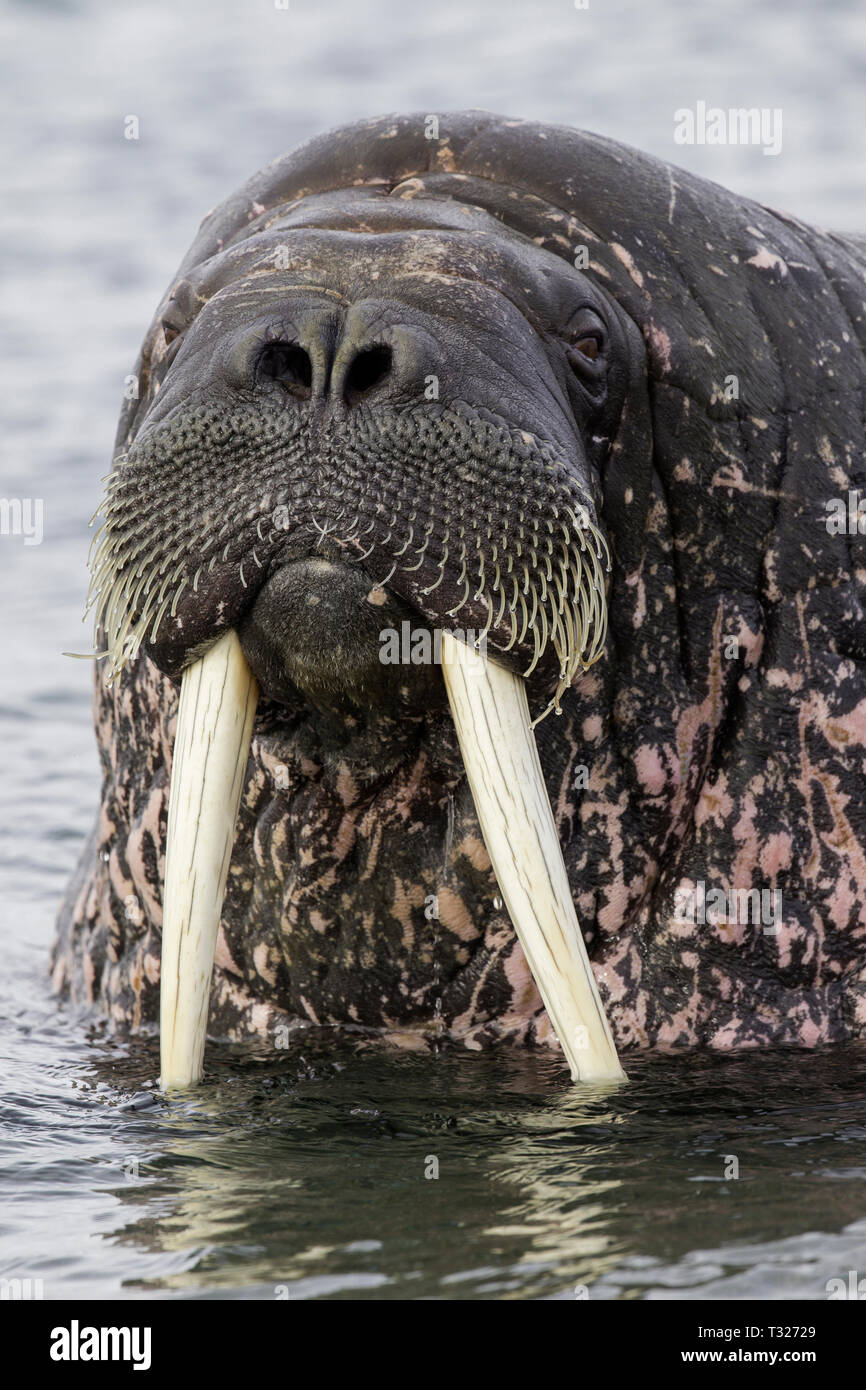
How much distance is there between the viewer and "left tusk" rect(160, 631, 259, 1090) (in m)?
5.36

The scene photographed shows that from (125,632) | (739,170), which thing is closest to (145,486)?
(125,632)

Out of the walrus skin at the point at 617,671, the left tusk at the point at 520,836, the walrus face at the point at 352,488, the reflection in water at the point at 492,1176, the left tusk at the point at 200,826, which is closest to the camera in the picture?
the reflection in water at the point at 492,1176

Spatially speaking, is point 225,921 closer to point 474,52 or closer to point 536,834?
point 536,834

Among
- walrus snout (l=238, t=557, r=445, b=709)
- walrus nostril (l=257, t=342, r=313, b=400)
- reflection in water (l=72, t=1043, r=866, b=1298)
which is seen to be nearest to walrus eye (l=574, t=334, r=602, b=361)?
walrus nostril (l=257, t=342, r=313, b=400)

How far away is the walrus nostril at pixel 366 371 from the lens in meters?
5.13

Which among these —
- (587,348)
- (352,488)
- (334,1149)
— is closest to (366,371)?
(352,488)

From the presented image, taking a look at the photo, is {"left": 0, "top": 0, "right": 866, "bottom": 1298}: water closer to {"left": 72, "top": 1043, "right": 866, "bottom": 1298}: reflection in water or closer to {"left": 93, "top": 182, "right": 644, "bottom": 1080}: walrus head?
{"left": 72, "top": 1043, "right": 866, "bottom": 1298}: reflection in water

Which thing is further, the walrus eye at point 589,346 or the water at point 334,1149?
the walrus eye at point 589,346

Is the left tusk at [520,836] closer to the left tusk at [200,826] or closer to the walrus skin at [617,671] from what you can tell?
the walrus skin at [617,671]

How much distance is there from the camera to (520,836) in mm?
5227

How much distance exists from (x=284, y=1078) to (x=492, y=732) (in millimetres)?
1378

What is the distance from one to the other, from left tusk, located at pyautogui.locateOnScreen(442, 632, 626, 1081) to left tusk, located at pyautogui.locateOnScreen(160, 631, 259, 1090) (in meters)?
0.57

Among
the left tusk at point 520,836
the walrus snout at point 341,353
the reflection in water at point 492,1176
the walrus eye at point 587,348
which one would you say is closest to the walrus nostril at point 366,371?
the walrus snout at point 341,353

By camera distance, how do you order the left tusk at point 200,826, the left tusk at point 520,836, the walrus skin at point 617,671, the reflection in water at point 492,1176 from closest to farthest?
the reflection in water at point 492,1176
the left tusk at point 520,836
the left tusk at point 200,826
the walrus skin at point 617,671
